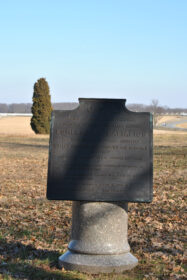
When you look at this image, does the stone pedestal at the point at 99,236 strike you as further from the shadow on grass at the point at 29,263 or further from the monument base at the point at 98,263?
the shadow on grass at the point at 29,263

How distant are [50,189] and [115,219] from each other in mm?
824

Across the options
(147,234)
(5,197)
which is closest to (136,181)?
(147,234)

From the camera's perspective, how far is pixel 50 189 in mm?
5473

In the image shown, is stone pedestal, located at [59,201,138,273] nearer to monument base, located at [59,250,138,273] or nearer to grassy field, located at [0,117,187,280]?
monument base, located at [59,250,138,273]

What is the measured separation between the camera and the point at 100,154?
548 centimetres

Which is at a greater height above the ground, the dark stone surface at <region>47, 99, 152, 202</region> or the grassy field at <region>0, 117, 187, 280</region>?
the dark stone surface at <region>47, 99, 152, 202</region>

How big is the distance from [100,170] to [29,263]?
1494 millimetres

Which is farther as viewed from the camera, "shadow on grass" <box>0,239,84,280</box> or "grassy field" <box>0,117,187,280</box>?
"grassy field" <box>0,117,187,280</box>

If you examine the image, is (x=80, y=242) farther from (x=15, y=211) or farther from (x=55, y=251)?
(x=15, y=211)

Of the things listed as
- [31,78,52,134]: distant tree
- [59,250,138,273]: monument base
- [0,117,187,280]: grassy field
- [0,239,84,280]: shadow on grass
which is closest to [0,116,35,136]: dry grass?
Answer: [31,78,52,134]: distant tree

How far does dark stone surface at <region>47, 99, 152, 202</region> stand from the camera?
547 centimetres

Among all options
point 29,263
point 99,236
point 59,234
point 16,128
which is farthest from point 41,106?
point 99,236

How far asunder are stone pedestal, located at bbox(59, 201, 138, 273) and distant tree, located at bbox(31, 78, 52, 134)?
46504 mm

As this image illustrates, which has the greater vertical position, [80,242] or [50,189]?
[50,189]
